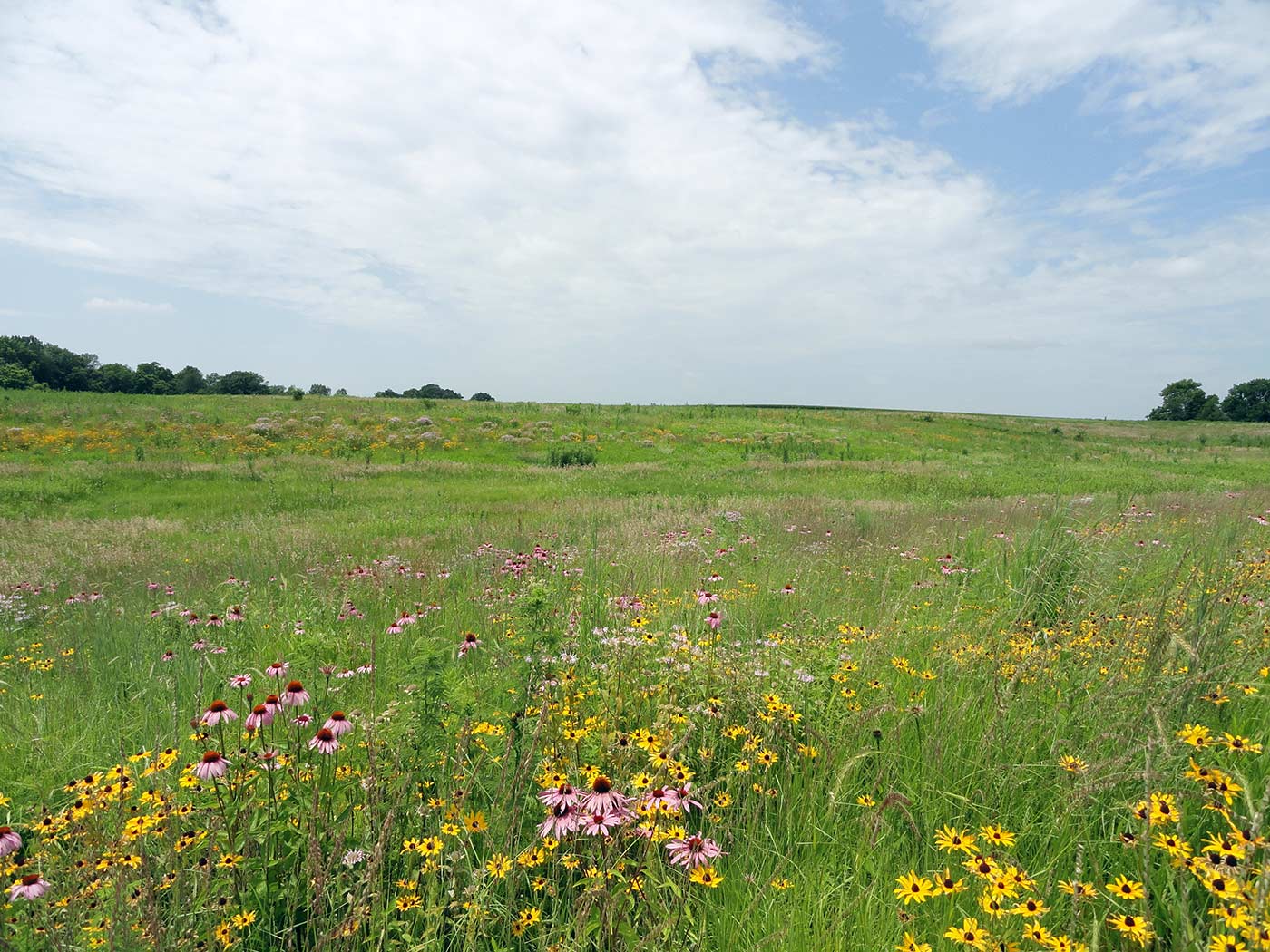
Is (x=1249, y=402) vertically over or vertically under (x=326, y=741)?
over

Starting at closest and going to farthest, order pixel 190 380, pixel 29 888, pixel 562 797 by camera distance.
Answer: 1. pixel 29 888
2. pixel 562 797
3. pixel 190 380

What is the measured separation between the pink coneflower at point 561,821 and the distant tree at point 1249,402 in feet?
389

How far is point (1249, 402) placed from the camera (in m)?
Result: 89.2

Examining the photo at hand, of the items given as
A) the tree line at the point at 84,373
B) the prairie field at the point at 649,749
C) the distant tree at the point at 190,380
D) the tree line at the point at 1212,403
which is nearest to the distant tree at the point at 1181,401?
the tree line at the point at 1212,403

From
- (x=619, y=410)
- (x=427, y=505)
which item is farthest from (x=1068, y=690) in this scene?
(x=619, y=410)

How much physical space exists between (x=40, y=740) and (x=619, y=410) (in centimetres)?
3494

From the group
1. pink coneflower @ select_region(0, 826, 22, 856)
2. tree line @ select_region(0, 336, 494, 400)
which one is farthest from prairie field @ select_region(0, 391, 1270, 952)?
tree line @ select_region(0, 336, 494, 400)

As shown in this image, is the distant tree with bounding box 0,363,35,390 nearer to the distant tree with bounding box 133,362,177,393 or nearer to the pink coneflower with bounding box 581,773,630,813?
the distant tree with bounding box 133,362,177,393

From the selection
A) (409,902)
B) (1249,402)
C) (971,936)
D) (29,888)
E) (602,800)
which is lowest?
(409,902)

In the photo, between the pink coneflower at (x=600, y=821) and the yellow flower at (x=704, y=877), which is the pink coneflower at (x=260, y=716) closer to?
the pink coneflower at (x=600, y=821)

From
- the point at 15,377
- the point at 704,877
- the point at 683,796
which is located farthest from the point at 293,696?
the point at 15,377

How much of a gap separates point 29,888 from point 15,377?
58.7 meters

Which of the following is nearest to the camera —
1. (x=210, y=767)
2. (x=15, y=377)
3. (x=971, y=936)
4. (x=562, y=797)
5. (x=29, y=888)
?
(x=971, y=936)

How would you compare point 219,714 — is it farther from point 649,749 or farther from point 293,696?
point 649,749
